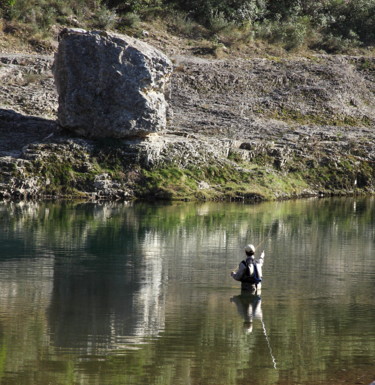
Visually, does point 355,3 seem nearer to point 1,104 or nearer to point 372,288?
point 1,104

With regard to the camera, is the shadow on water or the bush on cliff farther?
the bush on cliff

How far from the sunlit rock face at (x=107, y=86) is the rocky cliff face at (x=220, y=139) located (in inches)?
44.9

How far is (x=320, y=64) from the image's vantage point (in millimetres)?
73125

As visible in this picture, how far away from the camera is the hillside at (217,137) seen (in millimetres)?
49594

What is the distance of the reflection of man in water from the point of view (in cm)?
1962

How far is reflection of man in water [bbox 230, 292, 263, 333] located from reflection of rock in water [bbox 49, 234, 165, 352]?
1.85 m

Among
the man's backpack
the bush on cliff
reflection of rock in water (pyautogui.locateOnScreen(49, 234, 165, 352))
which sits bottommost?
reflection of rock in water (pyautogui.locateOnScreen(49, 234, 165, 352))

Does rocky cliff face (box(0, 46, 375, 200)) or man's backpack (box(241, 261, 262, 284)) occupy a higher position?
rocky cliff face (box(0, 46, 375, 200))

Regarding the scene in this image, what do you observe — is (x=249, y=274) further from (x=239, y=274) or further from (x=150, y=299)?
(x=150, y=299)

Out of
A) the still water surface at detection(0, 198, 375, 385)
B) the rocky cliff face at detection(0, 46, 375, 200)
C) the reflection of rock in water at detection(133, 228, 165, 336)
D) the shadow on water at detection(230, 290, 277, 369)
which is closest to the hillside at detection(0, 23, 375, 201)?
the rocky cliff face at detection(0, 46, 375, 200)

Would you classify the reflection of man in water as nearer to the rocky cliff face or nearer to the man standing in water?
the man standing in water

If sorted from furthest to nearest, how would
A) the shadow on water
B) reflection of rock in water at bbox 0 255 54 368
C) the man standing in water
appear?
the man standing in water < the shadow on water < reflection of rock in water at bbox 0 255 54 368

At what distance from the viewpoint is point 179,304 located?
2131cm

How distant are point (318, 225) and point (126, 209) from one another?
33.4ft
